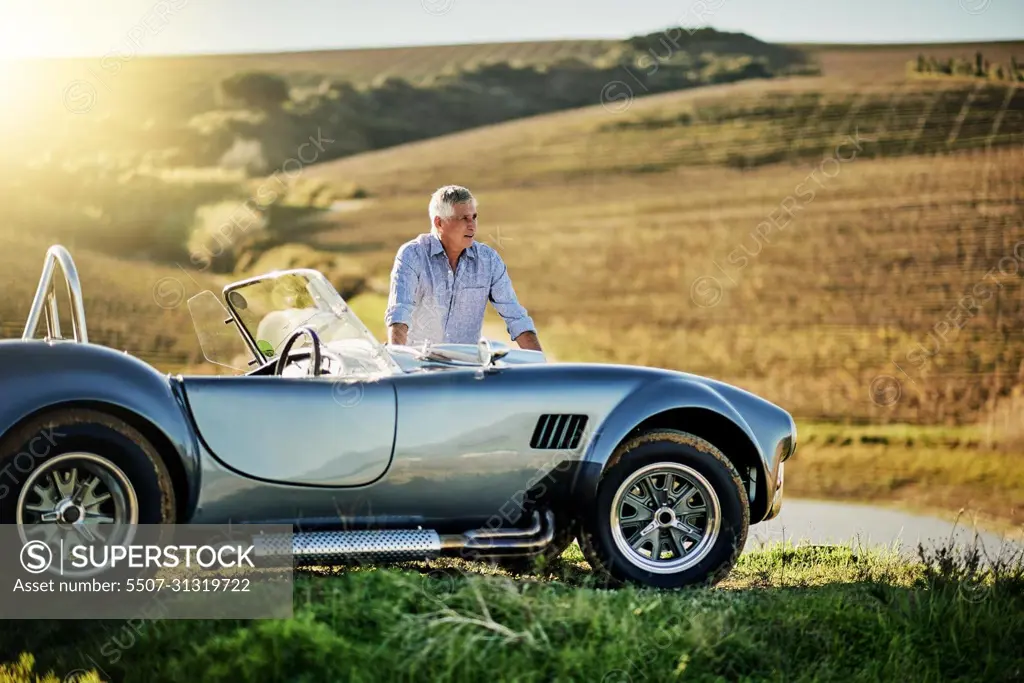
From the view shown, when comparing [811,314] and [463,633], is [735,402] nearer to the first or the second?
[463,633]

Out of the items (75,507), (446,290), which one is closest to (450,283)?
(446,290)

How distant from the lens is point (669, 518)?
5820 millimetres

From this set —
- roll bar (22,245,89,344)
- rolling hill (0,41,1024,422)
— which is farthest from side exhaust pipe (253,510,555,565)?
rolling hill (0,41,1024,422)

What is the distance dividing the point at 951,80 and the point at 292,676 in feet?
141

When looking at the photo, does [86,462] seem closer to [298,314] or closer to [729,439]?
[298,314]

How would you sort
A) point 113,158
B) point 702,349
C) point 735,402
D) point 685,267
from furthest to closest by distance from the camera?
1. point 113,158
2. point 685,267
3. point 702,349
4. point 735,402

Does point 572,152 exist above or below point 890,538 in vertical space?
above

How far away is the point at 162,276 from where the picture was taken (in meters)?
30.1

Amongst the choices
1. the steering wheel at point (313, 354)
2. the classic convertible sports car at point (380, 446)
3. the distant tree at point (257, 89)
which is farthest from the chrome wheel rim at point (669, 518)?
the distant tree at point (257, 89)

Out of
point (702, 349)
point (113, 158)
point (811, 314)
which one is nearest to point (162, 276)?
point (113, 158)

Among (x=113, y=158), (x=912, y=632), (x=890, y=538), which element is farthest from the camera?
(x=113, y=158)

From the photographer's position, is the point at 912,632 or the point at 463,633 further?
the point at 912,632

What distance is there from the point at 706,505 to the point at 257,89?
3999cm

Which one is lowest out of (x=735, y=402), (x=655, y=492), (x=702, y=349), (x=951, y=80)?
(x=655, y=492)
